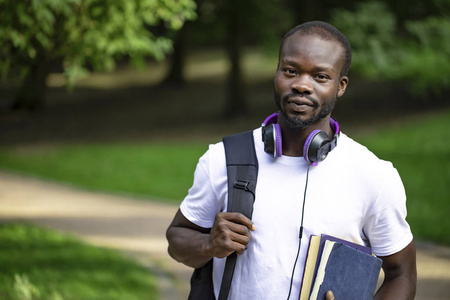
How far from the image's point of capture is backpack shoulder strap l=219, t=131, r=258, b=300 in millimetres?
2242

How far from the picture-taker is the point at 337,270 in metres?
2.20

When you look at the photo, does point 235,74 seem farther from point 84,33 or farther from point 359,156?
point 359,156

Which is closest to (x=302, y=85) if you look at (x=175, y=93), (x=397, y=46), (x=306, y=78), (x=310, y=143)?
(x=306, y=78)

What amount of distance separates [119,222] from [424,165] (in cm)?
704

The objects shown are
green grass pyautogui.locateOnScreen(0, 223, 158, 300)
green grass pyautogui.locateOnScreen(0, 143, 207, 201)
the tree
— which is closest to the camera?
the tree

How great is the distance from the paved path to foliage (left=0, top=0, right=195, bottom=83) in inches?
97.6

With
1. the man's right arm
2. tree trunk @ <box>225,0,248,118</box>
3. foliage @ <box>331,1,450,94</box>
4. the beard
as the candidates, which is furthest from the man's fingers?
tree trunk @ <box>225,0,248,118</box>

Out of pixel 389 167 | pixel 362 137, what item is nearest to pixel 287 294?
pixel 389 167

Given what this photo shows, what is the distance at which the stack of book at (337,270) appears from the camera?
219 cm

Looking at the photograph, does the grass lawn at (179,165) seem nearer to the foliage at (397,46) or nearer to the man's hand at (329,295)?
the foliage at (397,46)

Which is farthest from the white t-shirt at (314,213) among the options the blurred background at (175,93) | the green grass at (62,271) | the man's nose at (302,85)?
the green grass at (62,271)

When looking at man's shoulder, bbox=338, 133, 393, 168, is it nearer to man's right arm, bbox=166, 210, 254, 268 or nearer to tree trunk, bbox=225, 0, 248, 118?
man's right arm, bbox=166, 210, 254, 268

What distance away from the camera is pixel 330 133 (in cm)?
242

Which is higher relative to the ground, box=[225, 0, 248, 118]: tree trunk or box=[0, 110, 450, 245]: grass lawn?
box=[225, 0, 248, 118]: tree trunk
